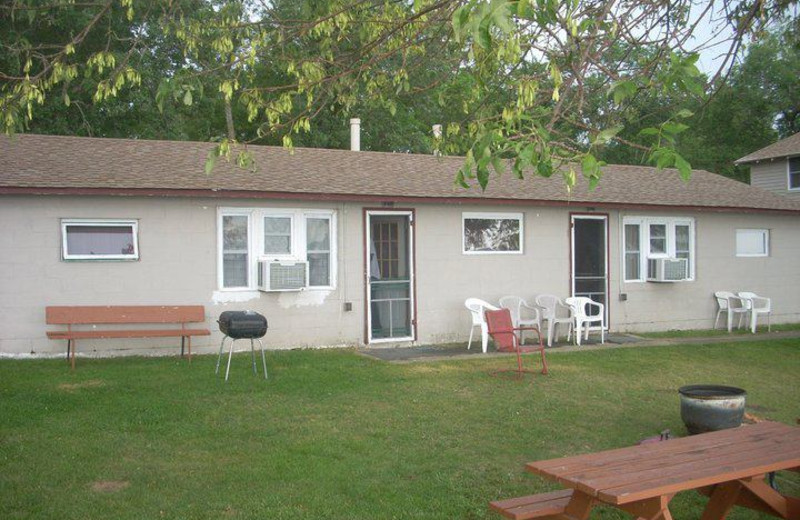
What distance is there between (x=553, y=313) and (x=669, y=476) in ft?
33.9

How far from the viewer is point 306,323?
13.1 metres

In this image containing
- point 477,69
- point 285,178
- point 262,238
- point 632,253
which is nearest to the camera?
point 477,69

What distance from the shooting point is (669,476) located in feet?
14.0

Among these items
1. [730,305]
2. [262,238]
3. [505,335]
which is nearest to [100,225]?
[262,238]

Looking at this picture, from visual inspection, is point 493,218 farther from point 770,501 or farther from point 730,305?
point 770,501

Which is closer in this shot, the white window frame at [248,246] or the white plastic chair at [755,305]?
the white window frame at [248,246]

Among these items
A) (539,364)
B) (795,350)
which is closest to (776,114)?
(795,350)

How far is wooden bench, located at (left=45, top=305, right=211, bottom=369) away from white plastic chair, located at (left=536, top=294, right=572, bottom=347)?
6180 millimetres

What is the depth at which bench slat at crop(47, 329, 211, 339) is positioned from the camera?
36.5ft

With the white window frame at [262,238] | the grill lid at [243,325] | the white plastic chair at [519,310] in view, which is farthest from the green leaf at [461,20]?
the white plastic chair at [519,310]

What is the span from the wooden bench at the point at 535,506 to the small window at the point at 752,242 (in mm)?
14278

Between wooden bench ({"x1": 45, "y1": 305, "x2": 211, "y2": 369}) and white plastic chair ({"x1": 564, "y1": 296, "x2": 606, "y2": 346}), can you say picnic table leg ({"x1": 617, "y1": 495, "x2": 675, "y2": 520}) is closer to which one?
wooden bench ({"x1": 45, "y1": 305, "x2": 211, "y2": 369})

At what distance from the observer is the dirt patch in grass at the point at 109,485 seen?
5.75 m

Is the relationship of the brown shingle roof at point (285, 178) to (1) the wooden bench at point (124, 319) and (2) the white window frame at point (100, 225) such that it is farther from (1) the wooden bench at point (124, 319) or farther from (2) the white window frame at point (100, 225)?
(1) the wooden bench at point (124, 319)
